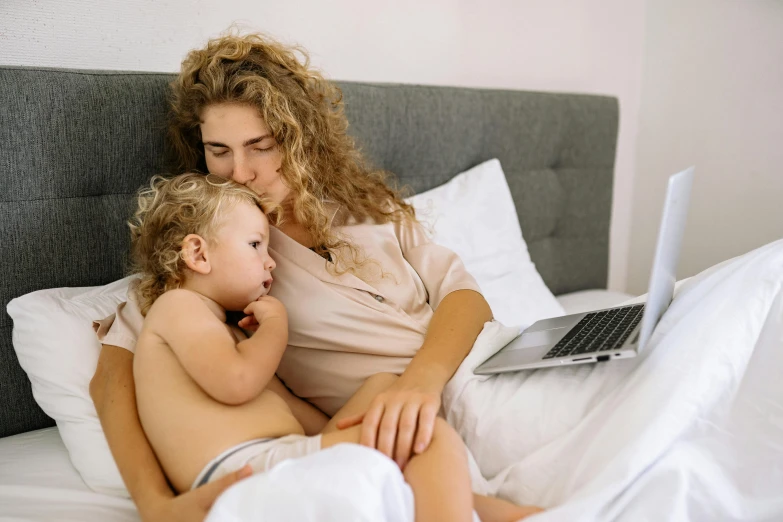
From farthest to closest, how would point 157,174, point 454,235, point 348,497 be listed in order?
point 454,235 → point 157,174 → point 348,497

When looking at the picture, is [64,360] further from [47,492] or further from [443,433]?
[443,433]

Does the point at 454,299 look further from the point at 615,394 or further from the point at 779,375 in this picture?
the point at 779,375

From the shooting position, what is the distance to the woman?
1.22 meters

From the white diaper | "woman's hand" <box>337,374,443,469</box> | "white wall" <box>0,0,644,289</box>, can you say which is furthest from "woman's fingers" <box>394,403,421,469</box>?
"white wall" <box>0,0,644,289</box>

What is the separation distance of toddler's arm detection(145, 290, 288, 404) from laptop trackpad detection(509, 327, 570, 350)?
1.27 ft

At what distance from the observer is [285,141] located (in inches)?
50.3

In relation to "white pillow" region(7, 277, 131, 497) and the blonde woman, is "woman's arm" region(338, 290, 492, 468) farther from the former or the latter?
"white pillow" region(7, 277, 131, 497)

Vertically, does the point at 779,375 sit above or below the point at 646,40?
below

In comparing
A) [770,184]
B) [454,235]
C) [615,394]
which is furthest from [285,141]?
[770,184]

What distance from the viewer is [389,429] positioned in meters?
0.93

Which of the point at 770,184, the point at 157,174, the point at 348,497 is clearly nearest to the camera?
the point at 348,497

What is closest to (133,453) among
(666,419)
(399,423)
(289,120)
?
(399,423)

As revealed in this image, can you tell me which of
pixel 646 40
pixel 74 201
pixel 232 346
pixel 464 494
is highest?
pixel 646 40

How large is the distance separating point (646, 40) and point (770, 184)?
0.73 meters
